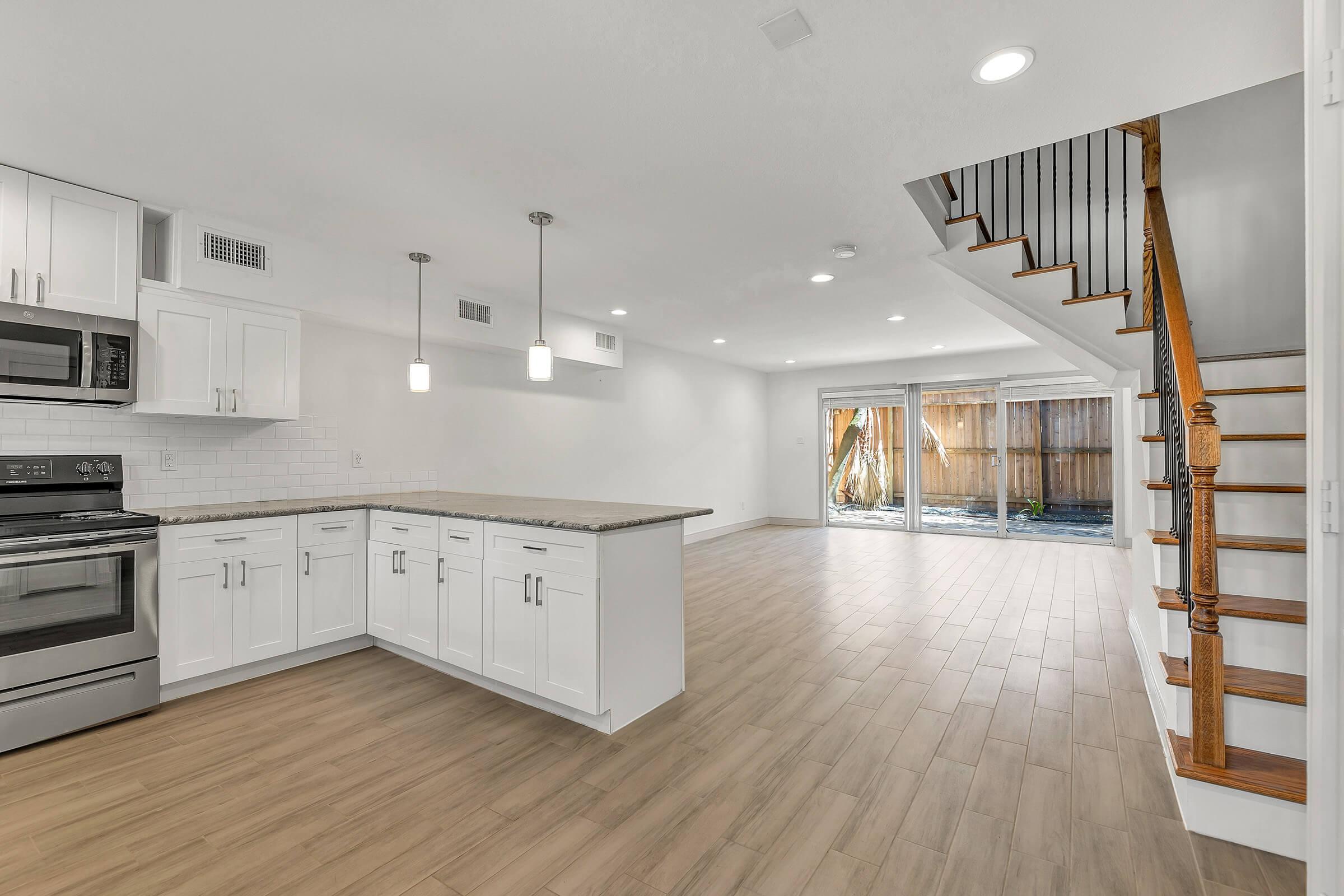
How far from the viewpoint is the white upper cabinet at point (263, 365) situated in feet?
11.3

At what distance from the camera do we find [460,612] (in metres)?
3.15

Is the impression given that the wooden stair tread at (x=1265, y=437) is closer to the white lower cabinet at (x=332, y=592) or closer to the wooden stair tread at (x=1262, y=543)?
the wooden stair tread at (x=1262, y=543)

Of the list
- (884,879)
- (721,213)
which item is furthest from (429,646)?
(721,213)

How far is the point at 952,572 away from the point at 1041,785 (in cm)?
395

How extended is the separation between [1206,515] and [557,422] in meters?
5.14

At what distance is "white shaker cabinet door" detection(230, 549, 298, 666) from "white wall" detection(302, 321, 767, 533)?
1.08m

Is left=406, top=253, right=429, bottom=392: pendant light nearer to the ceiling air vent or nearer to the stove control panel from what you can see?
the ceiling air vent

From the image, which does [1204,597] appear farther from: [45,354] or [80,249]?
[80,249]

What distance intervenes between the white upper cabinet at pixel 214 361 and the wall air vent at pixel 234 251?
0.25m

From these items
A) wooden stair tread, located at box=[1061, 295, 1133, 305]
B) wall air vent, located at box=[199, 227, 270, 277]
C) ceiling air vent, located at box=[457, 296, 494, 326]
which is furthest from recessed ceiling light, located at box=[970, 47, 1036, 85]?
wall air vent, located at box=[199, 227, 270, 277]

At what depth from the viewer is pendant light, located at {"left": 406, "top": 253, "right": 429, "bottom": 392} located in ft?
12.0

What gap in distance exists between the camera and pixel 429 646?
10.9 ft

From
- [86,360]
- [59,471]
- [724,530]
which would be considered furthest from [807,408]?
[59,471]

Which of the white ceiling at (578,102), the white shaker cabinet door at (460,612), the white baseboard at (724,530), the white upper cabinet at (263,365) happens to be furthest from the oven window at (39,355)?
the white baseboard at (724,530)
